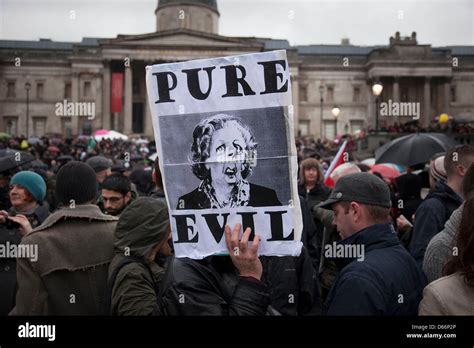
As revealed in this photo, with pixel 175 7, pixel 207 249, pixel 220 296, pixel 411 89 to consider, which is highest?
pixel 175 7

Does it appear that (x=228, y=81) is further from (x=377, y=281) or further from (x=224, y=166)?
(x=377, y=281)

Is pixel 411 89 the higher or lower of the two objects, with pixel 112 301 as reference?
higher

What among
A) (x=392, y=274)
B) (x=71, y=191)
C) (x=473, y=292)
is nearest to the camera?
(x=473, y=292)

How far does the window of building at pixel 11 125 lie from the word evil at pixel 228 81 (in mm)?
60092

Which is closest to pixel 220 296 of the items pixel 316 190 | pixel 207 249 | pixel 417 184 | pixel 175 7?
pixel 207 249

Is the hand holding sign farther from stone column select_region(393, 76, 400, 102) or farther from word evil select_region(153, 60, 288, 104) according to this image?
stone column select_region(393, 76, 400, 102)

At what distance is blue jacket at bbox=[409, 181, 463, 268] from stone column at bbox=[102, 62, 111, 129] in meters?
55.3

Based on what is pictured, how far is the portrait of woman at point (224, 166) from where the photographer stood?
258cm

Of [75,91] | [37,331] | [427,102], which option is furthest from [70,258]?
[75,91]

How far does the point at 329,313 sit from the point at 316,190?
394 centimetres

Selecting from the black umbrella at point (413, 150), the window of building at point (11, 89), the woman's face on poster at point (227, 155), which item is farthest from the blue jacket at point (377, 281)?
the window of building at point (11, 89)

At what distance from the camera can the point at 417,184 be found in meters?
6.80

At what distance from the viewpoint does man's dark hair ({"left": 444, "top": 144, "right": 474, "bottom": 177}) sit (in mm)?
4523

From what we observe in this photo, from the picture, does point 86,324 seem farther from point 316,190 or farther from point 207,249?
point 316,190
